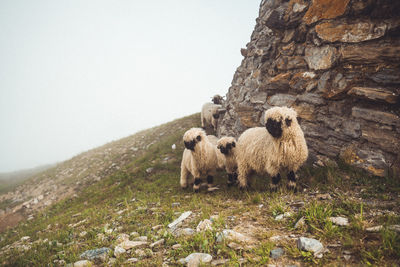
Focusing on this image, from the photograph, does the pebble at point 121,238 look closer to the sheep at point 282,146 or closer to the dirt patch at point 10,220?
the sheep at point 282,146

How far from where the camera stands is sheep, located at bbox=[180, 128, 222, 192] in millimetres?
7637

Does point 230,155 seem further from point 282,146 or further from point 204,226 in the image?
point 204,226

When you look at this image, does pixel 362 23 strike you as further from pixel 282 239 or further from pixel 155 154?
pixel 155 154

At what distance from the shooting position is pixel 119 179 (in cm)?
1105

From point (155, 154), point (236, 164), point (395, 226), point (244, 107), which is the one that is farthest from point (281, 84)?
point (155, 154)

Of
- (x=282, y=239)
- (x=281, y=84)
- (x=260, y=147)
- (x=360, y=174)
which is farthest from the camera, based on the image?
(x=281, y=84)

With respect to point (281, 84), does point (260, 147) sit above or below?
below

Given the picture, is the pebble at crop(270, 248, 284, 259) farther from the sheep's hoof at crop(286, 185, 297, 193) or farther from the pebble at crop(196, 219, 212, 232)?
the sheep's hoof at crop(286, 185, 297, 193)

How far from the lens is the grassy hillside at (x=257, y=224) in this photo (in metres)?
2.65

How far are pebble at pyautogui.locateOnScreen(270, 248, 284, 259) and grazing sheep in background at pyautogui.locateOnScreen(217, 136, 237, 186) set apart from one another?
493 cm

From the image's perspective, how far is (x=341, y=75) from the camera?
5.95 metres

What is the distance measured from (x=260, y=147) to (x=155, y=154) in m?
8.24

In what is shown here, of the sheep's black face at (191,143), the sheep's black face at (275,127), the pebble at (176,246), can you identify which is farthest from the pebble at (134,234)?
the sheep's black face at (275,127)

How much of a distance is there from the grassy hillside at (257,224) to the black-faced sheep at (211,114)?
560 centimetres
